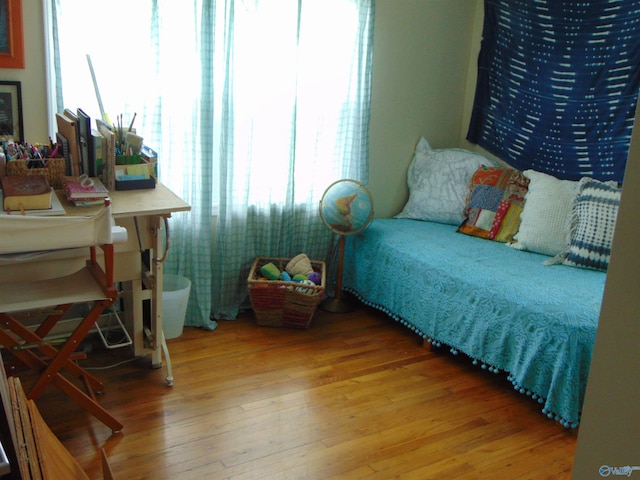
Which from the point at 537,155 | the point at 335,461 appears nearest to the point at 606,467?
the point at 335,461

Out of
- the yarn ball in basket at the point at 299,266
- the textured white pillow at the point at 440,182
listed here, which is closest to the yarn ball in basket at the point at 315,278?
the yarn ball in basket at the point at 299,266

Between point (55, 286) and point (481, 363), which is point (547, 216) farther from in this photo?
point (55, 286)

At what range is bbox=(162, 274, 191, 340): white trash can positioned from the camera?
3070mm

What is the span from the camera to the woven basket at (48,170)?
2.42 m

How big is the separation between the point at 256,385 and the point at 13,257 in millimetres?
1144

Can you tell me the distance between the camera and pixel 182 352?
10.0 feet

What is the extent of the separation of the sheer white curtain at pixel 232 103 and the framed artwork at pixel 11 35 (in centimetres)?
13

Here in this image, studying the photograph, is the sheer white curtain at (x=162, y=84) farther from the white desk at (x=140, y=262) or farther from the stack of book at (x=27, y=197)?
the stack of book at (x=27, y=197)

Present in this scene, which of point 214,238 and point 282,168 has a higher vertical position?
point 282,168

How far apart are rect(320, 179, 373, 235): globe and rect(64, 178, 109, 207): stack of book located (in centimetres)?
135

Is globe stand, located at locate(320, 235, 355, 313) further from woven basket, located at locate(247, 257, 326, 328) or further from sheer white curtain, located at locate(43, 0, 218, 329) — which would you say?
sheer white curtain, located at locate(43, 0, 218, 329)

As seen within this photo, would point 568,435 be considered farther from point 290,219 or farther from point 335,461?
point 290,219

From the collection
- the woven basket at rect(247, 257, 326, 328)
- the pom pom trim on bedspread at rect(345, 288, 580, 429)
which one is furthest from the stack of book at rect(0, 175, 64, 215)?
the pom pom trim on bedspread at rect(345, 288, 580, 429)

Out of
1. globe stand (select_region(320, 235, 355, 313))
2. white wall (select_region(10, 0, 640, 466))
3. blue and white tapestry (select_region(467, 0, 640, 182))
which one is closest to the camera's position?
white wall (select_region(10, 0, 640, 466))
